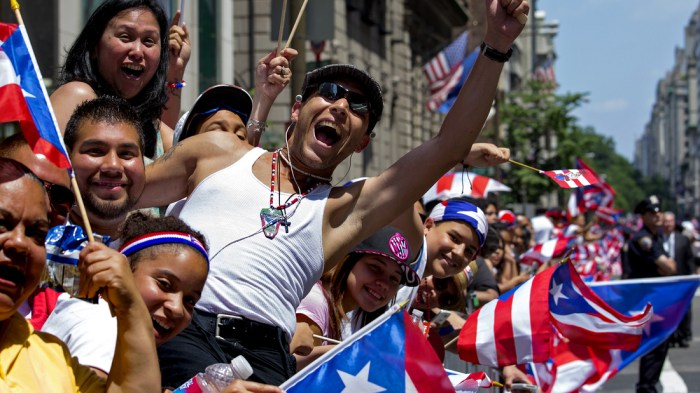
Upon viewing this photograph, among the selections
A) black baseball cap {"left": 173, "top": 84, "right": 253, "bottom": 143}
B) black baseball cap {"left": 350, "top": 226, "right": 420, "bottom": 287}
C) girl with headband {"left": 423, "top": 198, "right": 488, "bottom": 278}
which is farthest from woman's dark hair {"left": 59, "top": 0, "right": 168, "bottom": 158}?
girl with headband {"left": 423, "top": 198, "right": 488, "bottom": 278}

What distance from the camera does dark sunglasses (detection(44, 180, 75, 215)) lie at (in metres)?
3.35

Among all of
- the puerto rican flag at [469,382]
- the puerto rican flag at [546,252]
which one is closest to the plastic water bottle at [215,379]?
the puerto rican flag at [469,382]

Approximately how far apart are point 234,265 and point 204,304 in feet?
0.54

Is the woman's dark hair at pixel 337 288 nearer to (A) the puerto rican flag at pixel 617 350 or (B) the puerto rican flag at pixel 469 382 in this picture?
(B) the puerto rican flag at pixel 469 382

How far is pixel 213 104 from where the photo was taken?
17.7 ft

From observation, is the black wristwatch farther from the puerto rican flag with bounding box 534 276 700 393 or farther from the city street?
the city street

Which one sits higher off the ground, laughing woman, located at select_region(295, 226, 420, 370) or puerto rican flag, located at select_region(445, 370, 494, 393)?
laughing woman, located at select_region(295, 226, 420, 370)

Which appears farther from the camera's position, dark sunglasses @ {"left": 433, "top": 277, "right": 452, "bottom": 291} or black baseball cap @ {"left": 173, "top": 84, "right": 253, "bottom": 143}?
dark sunglasses @ {"left": 433, "top": 277, "right": 452, "bottom": 291}

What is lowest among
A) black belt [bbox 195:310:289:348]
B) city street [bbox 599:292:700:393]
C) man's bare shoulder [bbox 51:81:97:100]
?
city street [bbox 599:292:700:393]

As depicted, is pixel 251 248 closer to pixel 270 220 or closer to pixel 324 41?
pixel 270 220

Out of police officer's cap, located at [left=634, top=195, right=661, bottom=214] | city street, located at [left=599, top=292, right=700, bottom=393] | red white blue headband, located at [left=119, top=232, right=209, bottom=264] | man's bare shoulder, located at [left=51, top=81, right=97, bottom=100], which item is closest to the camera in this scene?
red white blue headband, located at [left=119, top=232, right=209, bottom=264]

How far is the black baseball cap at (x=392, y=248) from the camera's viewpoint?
532 cm

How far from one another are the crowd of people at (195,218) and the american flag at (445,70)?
72.0 ft

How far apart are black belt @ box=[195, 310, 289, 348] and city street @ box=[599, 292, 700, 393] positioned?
9.86 m
